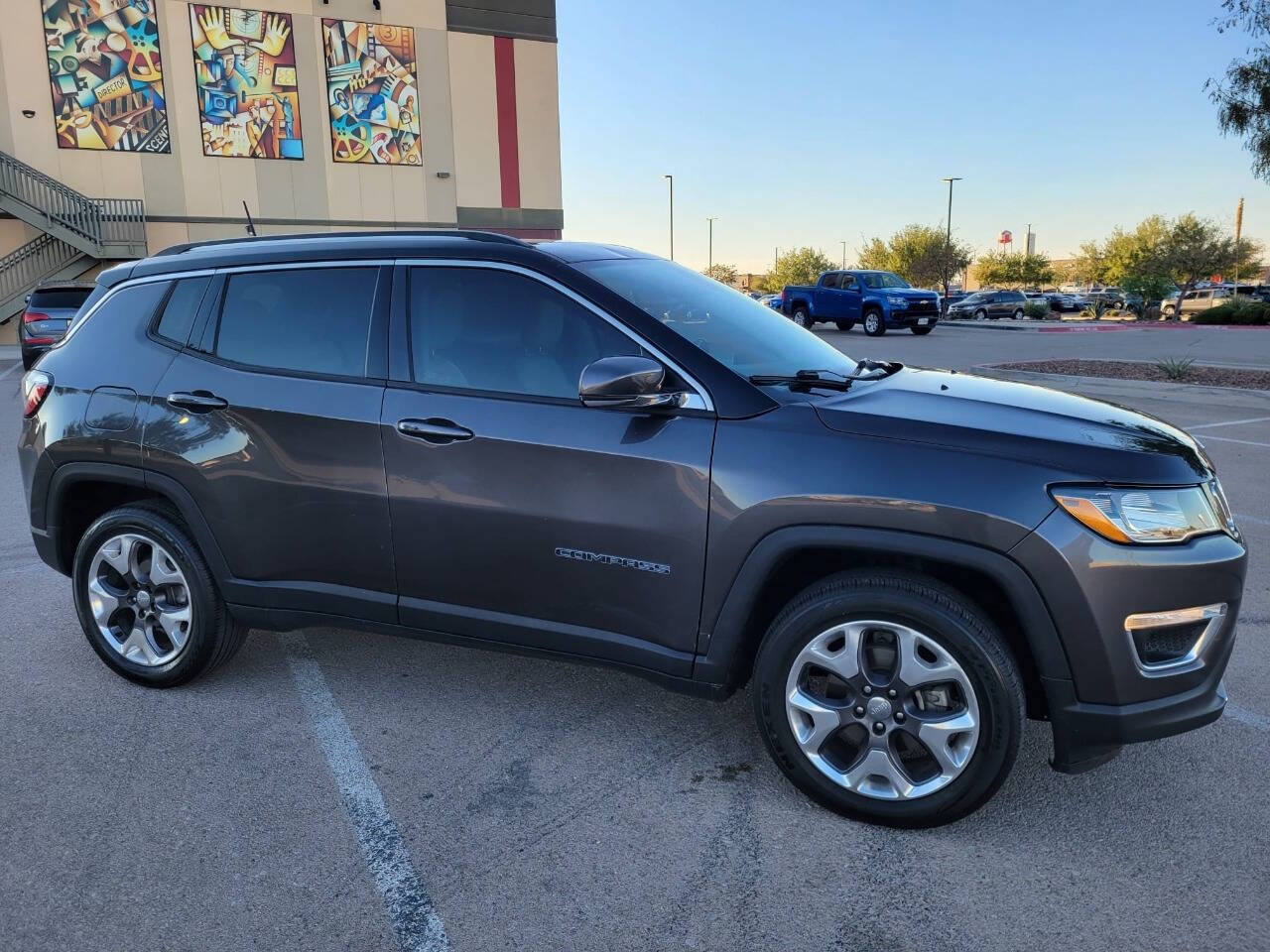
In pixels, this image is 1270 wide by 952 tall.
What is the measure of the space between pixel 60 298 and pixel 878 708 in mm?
17082

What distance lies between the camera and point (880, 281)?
90.6 ft

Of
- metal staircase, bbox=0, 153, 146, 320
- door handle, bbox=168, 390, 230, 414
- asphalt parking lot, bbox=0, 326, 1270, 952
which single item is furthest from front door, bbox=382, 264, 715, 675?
metal staircase, bbox=0, 153, 146, 320

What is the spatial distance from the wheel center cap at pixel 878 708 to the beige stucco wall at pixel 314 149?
2898cm

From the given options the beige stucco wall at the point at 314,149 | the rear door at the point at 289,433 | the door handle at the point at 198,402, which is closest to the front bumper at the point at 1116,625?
the rear door at the point at 289,433

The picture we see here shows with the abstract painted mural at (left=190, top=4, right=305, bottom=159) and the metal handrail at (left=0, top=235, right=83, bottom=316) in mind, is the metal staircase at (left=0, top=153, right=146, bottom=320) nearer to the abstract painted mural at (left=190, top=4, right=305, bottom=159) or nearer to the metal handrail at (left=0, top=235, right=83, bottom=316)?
the metal handrail at (left=0, top=235, right=83, bottom=316)

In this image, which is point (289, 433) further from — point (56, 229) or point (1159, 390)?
point (56, 229)

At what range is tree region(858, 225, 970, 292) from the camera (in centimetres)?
6038

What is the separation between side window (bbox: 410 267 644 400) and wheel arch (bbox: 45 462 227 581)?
1.14 m

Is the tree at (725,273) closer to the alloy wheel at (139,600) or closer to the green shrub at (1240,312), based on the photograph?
the green shrub at (1240,312)

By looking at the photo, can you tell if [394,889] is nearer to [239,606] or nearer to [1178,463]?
[239,606]

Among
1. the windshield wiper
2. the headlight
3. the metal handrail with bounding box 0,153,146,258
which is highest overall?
the metal handrail with bounding box 0,153,146,258

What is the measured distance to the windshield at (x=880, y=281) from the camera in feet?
90.0

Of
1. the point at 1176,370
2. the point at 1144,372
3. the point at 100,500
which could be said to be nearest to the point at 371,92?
the point at 1144,372

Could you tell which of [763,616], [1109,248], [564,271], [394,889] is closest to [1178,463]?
[763,616]
